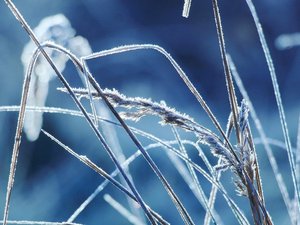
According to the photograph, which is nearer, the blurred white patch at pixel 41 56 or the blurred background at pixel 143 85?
the blurred white patch at pixel 41 56

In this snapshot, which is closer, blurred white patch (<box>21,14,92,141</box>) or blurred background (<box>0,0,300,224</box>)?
blurred white patch (<box>21,14,92,141</box>)

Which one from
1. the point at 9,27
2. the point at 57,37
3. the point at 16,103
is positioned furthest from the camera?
the point at 9,27

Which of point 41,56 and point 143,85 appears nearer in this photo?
point 41,56

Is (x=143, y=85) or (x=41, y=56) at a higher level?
(x=143, y=85)

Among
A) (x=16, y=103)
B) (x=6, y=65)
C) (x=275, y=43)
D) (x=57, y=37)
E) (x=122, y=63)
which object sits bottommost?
(x=57, y=37)

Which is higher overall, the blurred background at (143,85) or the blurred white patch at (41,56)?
the blurred background at (143,85)

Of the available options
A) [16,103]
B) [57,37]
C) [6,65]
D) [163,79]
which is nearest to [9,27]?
[6,65]

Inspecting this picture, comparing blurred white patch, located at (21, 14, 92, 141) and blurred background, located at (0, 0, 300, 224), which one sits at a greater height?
blurred background, located at (0, 0, 300, 224)

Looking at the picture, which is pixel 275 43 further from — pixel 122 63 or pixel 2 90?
pixel 2 90
